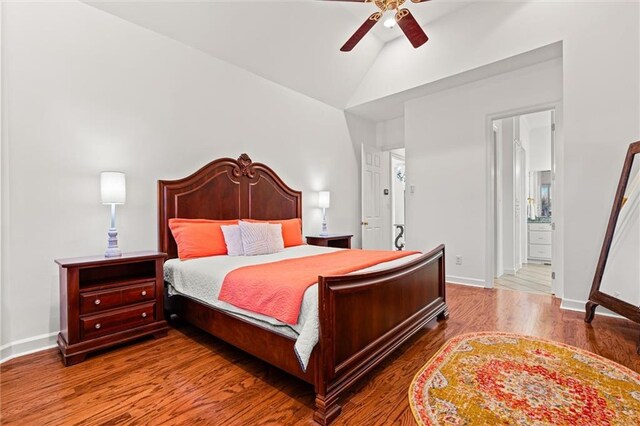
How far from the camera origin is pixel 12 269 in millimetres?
2301

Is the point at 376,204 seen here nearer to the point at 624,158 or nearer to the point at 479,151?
the point at 479,151

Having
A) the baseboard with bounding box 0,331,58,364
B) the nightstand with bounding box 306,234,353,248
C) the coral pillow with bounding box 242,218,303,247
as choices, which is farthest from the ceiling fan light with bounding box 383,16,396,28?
the baseboard with bounding box 0,331,58,364

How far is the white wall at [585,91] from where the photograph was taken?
2926mm

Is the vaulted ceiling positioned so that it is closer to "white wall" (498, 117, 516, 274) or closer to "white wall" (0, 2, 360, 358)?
"white wall" (0, 2, 360, 358)

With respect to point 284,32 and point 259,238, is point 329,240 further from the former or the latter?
point 284,32

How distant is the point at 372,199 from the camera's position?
5723 millimetres

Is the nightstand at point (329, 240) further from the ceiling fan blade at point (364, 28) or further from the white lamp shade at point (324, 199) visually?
the ceiling fan blade at point (364, 28)

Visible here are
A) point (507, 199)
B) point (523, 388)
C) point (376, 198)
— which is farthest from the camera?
point (376, 198)

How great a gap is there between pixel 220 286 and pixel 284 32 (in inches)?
125

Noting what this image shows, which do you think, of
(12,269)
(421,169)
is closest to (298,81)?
(421,169)

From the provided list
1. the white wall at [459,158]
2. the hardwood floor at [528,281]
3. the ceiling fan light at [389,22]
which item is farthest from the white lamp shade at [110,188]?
the hardwood floor at [528,281]

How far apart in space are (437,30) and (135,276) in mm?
4773

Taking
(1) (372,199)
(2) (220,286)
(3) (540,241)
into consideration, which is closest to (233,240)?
(2) (220,286)

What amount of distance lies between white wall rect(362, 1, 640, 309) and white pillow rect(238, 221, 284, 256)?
3.14 metres
